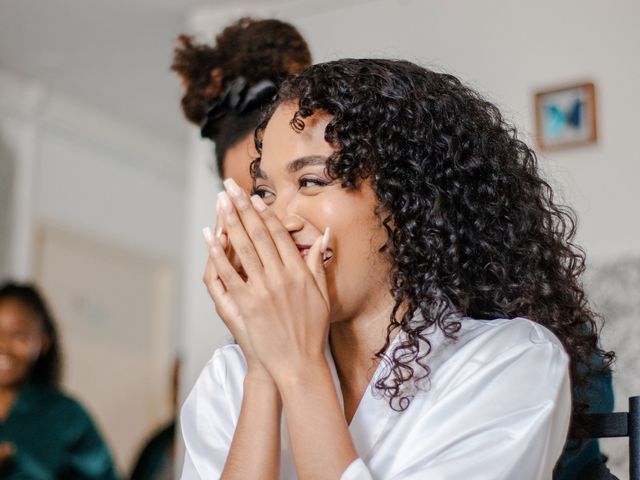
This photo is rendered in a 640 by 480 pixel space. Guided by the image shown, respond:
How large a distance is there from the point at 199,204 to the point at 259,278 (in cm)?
257

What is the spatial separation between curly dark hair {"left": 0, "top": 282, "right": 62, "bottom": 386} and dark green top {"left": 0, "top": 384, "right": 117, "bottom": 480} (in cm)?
12

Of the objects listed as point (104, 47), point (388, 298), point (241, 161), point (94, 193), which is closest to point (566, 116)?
point (241, 161)

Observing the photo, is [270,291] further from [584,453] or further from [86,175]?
[86,175]

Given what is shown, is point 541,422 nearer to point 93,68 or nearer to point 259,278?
point 259,278

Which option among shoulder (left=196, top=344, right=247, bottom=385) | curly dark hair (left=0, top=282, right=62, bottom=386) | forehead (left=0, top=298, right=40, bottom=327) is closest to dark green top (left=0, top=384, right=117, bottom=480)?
curly dark hair (left=0, top=282, right=62, bottom=386)

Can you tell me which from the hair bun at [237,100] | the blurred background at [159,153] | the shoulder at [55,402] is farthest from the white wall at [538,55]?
the hair bun at [237,100]

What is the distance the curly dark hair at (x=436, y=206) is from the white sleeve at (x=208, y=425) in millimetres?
239

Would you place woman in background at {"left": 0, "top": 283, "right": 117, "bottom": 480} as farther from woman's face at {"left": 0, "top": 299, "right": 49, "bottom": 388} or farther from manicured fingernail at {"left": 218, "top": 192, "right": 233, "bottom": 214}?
manicured fingernail at {"left": 218, "top": 192, "right": 233, "bottom": 214}

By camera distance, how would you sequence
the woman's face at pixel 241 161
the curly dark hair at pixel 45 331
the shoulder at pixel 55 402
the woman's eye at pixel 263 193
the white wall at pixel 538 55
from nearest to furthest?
the woman's eye at pixel 263 193
the woman's face at pixel 241 161
the white wall at pixel 538 55
the shoulder at pixel 55 402
the curly dark hair at pixel 45 331

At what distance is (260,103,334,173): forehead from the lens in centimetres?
128

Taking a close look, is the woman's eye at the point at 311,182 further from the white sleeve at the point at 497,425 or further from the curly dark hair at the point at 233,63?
the curly dark hair at the point at 233,63

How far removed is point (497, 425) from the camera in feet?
3.72

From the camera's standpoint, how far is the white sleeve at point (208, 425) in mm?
1330

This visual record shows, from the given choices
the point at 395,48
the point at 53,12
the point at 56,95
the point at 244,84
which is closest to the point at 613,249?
the point at 395,48
